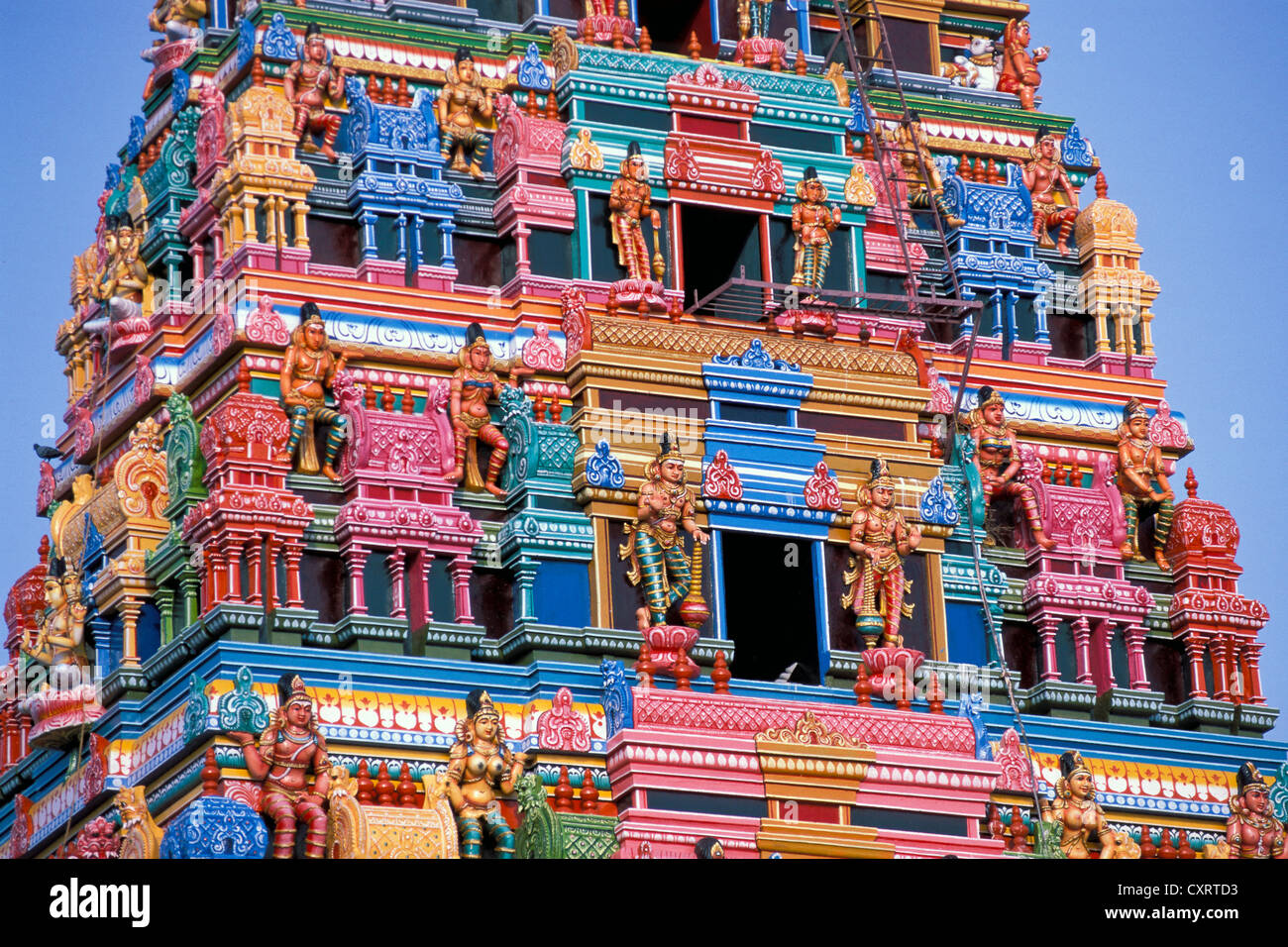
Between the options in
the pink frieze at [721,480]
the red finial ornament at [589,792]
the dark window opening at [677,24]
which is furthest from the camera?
the dark window opening at [677,24]

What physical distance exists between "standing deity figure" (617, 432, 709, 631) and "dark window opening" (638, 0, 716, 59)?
263 inches

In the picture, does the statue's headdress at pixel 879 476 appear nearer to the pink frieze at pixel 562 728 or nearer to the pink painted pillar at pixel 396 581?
the pink frieze at pixel 562 728

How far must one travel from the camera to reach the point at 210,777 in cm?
3903

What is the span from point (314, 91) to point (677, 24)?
18.8ft

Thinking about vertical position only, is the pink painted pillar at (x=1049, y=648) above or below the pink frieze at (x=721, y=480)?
below

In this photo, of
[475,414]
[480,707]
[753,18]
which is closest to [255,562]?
[480,707]

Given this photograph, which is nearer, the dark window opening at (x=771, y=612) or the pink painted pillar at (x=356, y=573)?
the pink painted pillar at (x=356, y=573)

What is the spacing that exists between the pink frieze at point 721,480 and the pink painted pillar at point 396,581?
354cm

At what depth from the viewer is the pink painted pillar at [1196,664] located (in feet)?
146

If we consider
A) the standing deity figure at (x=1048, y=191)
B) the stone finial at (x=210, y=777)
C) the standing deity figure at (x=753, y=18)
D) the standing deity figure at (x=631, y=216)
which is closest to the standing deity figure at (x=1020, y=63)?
the standing deity figure at (x=1048, y=191)

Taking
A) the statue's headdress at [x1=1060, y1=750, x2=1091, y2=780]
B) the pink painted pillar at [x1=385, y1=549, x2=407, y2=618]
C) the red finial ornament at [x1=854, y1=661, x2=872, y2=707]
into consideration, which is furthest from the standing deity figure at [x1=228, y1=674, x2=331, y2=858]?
the statue's headdress at [x1=1060, y1=750, x2=1091, y2=780]

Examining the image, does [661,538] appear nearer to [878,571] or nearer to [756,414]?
[756,414]

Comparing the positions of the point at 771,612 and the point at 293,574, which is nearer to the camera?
the point at 293,574
